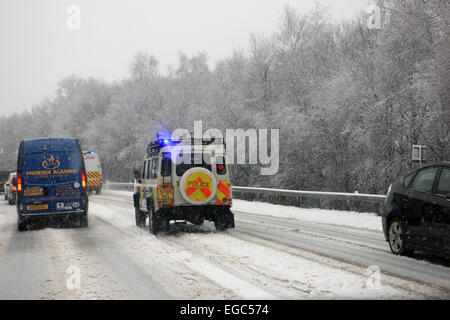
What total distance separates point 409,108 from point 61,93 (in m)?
70.6

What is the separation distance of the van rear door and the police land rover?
3138 millimetres

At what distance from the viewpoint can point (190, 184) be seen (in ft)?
41.5

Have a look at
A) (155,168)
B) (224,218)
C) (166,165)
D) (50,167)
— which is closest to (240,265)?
(224,218)

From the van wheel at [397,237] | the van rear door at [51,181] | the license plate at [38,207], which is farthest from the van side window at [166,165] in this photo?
the van wheel at [397,237]

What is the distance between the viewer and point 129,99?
56625 mm

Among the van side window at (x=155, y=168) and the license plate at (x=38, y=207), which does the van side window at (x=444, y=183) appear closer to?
the van side window at (x=155, y=168)

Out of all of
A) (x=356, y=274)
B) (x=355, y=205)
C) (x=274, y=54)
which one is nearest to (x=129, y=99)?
(x=274, y=54)

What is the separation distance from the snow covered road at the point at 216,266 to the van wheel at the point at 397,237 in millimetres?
235

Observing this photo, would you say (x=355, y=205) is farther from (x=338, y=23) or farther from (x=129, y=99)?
(x=129, y=99)

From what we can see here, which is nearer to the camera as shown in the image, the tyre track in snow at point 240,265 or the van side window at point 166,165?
the tyre track in snow at point 240,265

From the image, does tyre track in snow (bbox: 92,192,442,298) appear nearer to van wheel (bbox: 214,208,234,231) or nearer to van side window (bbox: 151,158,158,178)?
van wheel (bbox: 214,208,234,231)

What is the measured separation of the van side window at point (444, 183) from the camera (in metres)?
8.22

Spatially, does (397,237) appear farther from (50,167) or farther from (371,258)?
(50,167)

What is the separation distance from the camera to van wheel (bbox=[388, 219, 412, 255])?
914cm
